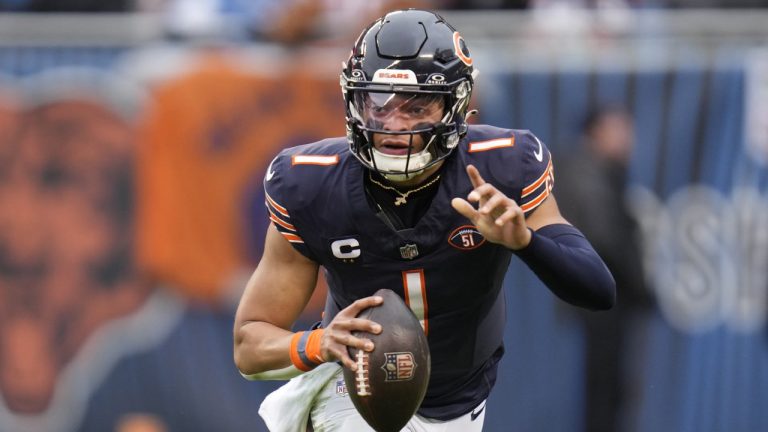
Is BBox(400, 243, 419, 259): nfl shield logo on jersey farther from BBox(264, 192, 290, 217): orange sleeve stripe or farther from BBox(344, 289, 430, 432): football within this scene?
BBox(264, 192, 290, 217): orange sleeve stripe

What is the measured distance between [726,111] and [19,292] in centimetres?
384

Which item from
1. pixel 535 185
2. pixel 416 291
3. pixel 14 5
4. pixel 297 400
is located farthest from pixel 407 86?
pixel 14 5

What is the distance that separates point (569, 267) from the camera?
319 centimetres

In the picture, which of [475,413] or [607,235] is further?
[607,235]

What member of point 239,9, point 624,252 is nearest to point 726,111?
point 624,252

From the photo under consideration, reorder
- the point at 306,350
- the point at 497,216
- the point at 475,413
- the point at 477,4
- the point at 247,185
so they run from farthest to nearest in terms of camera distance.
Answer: the point at 247,185
the point at 477,4
the point at 475,413
the point at 306,350
the point at 497,216

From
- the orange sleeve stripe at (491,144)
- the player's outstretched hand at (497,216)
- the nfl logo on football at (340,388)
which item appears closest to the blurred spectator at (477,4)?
the orange sleeve stripe at (491,144)

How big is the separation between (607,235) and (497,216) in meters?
3.51

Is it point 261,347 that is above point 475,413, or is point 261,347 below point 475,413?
above

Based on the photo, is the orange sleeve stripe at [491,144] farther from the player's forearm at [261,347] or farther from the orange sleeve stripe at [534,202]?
the player's forearm at [261,347]

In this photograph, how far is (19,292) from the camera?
691 centimetres

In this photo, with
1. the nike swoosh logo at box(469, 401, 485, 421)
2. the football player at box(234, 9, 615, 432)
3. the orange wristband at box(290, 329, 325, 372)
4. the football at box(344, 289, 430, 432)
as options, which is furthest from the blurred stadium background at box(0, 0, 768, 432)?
the football at box(344, 289, 430, 432)

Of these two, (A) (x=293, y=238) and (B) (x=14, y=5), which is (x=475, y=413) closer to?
(A) (x=293, y=238)

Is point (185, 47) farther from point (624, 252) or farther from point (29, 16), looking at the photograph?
point (624, 252)
